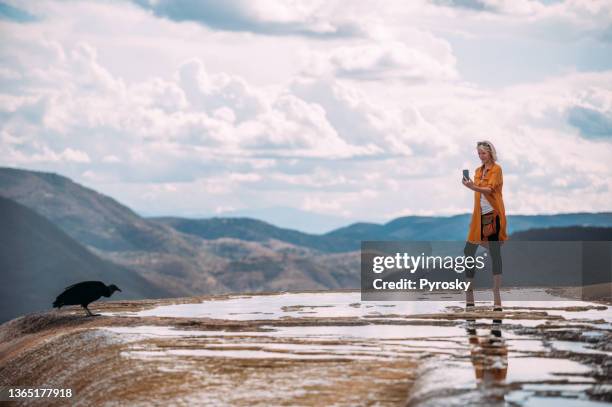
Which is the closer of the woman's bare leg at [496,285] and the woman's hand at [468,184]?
the woman's hand at [468,184]

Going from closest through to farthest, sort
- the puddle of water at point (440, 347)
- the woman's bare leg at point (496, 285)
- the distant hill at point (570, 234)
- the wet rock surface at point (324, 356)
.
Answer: the puddle of water at point (440, 347) → the wet rock surface at point (324, 356) → the woman's bare leg at point (496, 285) → the distant hill at point (570, 234)

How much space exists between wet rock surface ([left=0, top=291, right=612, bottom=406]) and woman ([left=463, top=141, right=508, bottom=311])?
1.31 meters

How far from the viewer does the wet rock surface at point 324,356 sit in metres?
10.9

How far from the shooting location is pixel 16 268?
199875 millimetres

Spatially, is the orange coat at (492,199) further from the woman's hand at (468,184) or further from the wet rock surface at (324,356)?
the wet rock surface at (324,356)

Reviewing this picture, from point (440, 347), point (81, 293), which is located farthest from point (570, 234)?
point (440, 347)

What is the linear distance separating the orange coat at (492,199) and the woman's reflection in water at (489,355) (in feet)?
6.41

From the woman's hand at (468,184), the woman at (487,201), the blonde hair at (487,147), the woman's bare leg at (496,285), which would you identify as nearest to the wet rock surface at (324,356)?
the woman's bare leg at (496,285)

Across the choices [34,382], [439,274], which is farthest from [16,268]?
[34,382]

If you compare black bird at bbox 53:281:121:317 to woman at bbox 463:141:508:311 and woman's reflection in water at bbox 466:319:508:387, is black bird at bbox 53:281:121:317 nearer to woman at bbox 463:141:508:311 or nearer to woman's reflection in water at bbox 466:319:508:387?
woman at bbox 463:141:508:311

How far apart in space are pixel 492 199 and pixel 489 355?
15.9 ft

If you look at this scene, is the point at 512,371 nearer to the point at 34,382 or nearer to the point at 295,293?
the point at 34,382

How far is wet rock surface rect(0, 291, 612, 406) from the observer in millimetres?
10875

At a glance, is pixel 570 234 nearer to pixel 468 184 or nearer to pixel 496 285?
pixel 496 285
